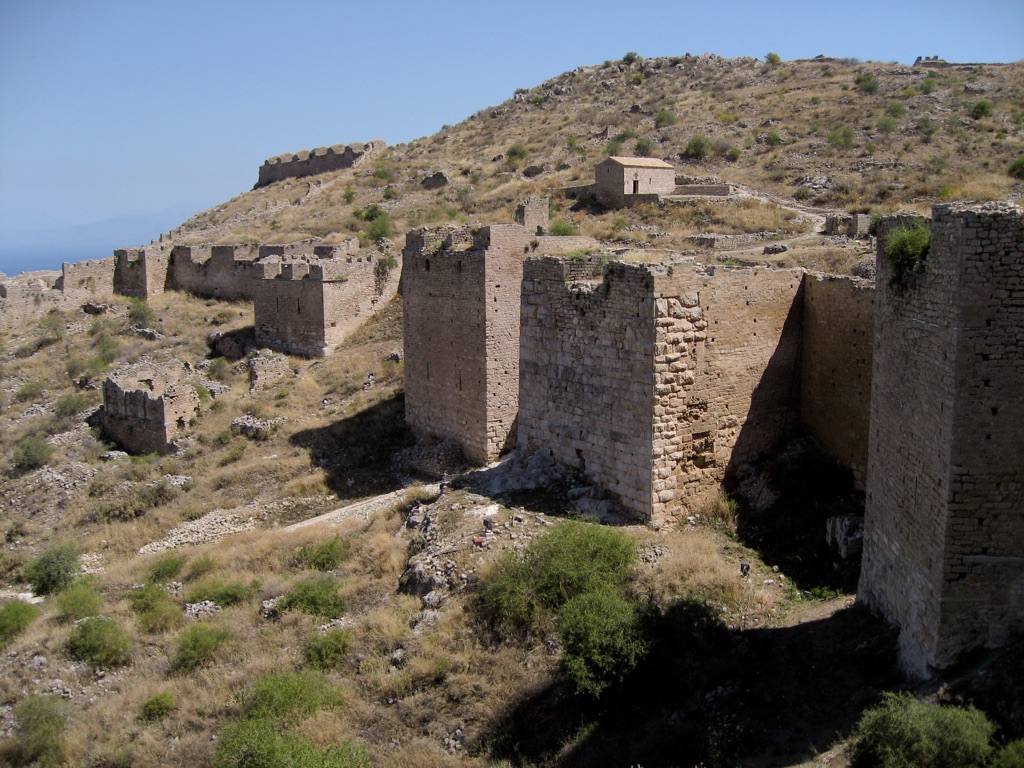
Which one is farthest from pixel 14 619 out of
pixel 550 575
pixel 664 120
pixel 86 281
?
pixel 664 120

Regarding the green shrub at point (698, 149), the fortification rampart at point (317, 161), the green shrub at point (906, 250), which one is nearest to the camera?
the green shrub at point (906, 250)

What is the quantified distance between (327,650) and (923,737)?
548 cm

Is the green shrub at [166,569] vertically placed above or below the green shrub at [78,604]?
above

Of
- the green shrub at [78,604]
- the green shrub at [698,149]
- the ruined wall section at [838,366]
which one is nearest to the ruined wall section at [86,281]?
the green shrub at [78,604]

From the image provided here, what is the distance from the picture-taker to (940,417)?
225 inches

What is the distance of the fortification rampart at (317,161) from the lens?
161 ft

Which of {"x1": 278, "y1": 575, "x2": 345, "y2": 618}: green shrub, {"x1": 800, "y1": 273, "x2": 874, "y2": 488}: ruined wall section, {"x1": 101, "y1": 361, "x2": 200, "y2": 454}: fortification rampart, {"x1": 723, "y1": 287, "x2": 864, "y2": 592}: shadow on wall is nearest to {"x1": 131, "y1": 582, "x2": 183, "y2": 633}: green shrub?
{"x1": 278, "y1": 575, "x2": 345, "y2": 618}: green shrub

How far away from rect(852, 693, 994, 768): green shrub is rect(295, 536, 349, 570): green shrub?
689 centimetres

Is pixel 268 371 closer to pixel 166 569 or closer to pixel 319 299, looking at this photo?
pixel 319 299

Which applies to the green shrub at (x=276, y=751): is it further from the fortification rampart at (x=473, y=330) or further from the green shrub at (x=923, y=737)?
the fortification rampart at (x=473, y=330)

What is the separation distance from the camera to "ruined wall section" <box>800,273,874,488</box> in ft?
29.8

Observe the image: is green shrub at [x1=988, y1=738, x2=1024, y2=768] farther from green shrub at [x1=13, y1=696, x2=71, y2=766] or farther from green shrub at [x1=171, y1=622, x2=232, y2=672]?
green shrub at [x1=13, y1=696, x2=71, y2=766]

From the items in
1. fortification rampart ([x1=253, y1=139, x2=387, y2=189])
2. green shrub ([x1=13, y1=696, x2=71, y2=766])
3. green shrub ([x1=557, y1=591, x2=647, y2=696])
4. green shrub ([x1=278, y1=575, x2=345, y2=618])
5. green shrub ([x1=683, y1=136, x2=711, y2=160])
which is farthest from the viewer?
fortification rampart ([x1=253, y1=139, x2=387, y2=189])

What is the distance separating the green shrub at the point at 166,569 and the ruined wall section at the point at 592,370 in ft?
16.9
